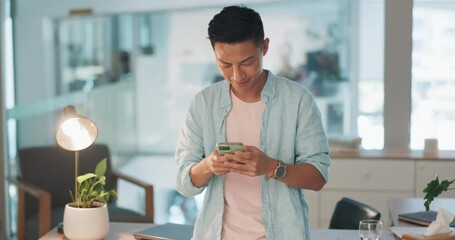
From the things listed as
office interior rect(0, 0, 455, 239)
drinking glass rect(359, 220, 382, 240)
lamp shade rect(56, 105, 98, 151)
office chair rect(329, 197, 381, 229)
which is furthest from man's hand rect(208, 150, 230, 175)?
office interior rect(0, 0, 455, 239)

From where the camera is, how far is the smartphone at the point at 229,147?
234 cm

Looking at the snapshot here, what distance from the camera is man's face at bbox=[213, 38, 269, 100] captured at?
2373 millimetres

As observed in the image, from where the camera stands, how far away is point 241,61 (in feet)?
7.82

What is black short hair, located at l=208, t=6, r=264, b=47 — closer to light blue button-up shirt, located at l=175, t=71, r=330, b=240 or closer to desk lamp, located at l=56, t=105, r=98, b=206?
light blue button-up shirt, located at l=175, t=71, r=330, b=240

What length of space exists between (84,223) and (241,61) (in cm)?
125

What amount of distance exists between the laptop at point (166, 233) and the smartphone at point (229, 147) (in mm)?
997

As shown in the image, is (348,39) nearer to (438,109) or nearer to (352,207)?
(438,109)

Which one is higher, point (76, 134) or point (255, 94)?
point (255, 94)

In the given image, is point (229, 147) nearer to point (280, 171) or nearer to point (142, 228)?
point (280, 171)

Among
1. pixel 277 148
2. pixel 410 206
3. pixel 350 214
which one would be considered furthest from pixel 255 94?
pixel 410 206

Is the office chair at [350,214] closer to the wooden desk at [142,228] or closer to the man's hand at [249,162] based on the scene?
the wooden desk at [142,228]

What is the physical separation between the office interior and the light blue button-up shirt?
100 inches

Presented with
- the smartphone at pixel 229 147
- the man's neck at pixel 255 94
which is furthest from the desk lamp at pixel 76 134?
the smartphone at pixel 229 147

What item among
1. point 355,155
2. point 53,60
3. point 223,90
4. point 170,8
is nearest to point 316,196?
point 355,155
